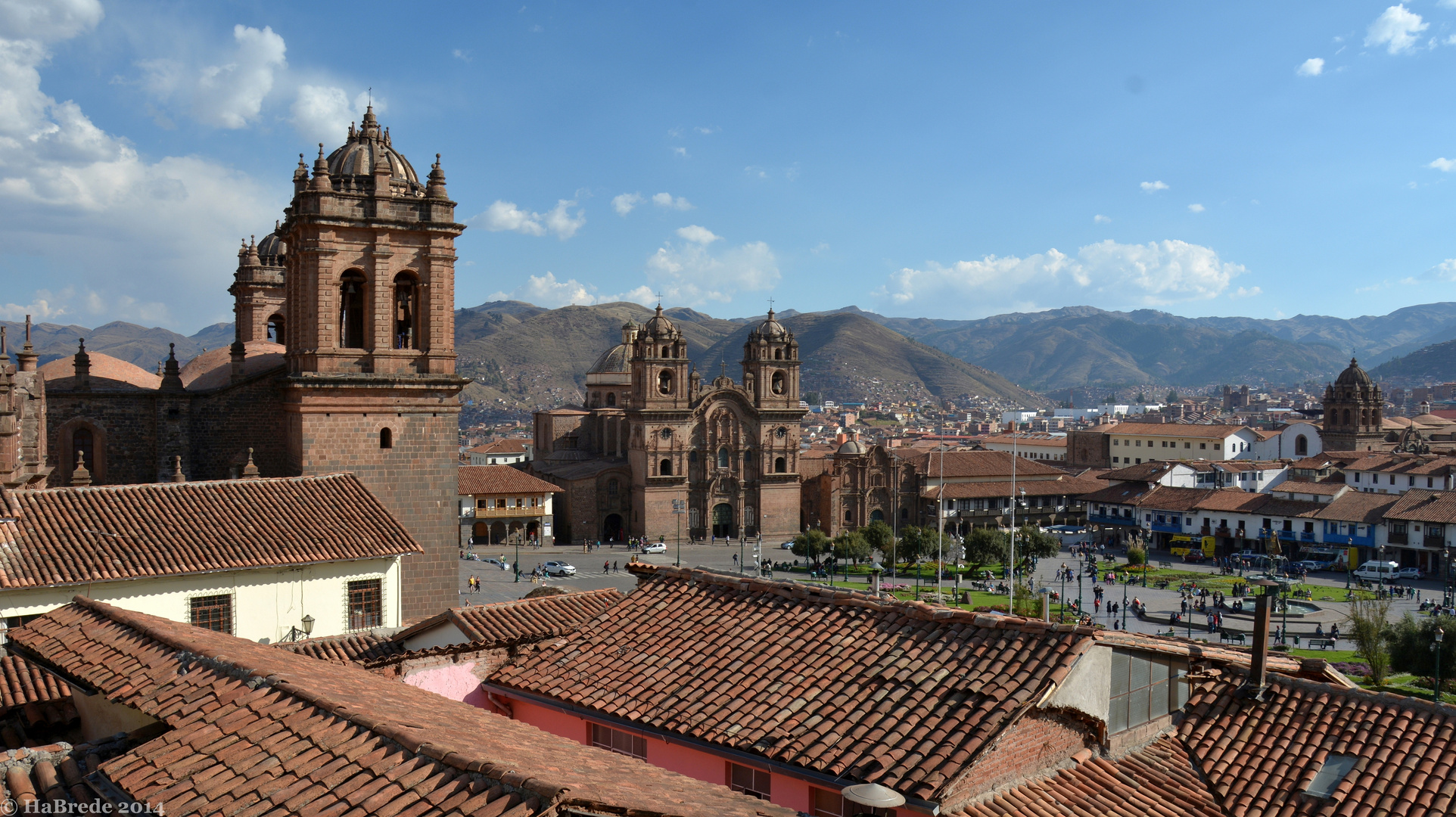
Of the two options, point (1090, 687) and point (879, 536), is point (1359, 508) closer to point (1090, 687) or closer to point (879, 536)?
point (879, 536)

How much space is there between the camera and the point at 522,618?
11.9 meters

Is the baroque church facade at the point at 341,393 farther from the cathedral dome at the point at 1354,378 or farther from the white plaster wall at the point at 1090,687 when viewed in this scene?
the cathedral dome at the point at 1354,378

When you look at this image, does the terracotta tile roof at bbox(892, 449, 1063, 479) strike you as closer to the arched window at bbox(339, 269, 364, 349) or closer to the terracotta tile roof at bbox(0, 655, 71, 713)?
the arched window at bbox(339, 269, 364, 349)

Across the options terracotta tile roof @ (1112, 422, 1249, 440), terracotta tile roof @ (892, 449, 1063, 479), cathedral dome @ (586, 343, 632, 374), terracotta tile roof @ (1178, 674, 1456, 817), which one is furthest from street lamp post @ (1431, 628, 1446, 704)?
terracotta tile roof @ (1112, 422, 1249, 440)

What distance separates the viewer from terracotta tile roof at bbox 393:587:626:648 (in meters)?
11.1

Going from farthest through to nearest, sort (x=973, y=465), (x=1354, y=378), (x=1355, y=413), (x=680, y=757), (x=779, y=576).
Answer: (x=1354, y=378) → (x=1355, y=413) → (x=973, y=465) → (x=779, y=576) → (x=680, y=757)

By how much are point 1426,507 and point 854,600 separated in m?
54.0

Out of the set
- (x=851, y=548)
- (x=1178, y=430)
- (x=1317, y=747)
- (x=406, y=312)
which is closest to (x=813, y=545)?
(x=851, y=548)

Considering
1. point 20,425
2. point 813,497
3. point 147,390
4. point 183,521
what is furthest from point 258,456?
point 813,497

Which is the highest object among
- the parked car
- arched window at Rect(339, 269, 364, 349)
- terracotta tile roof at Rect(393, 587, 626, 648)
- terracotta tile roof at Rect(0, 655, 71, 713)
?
arched window at Rect(339, 269, 364, 349)

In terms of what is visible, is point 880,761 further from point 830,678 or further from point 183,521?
point 183,521

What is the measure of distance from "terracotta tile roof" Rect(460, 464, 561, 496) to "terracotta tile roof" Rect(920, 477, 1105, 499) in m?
24.3

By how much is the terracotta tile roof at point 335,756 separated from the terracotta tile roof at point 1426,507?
5595cm

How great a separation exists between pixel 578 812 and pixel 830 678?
4.25 m
